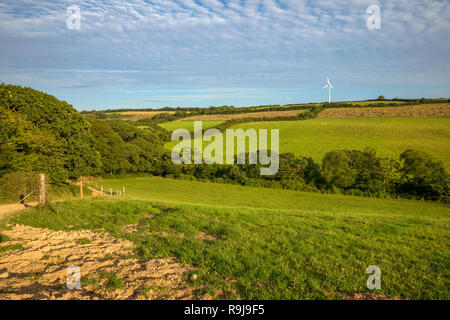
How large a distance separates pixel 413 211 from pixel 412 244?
23342 millimetres

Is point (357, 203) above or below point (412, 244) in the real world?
below

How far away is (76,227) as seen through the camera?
10.2 m
